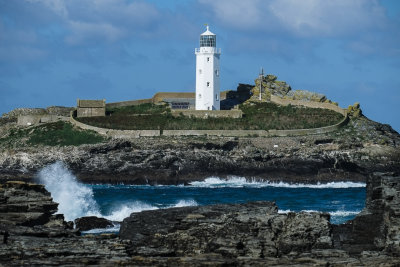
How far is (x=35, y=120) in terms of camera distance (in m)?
86.1

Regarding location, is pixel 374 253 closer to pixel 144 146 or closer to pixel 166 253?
pixel 166 253

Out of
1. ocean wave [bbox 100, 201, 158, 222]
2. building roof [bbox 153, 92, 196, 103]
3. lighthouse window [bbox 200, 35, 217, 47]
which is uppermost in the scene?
lighthouse window [bbox 200, 35, 217, 47]

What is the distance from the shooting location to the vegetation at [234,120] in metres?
78.1

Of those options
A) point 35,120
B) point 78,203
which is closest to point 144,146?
point 35,120

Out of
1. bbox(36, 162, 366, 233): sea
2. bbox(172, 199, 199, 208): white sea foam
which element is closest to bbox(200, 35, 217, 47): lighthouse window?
bbox(36, 162, 366, 233): sea

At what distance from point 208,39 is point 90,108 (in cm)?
1260

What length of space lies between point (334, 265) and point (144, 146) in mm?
58372

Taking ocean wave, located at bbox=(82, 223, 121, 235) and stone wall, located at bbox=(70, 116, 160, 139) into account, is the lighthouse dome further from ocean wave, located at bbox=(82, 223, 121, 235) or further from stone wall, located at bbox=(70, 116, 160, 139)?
ocean wave, located at bbox=(82, 223, 121, 235)

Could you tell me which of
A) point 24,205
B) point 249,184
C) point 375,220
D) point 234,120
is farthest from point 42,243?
point 234,120

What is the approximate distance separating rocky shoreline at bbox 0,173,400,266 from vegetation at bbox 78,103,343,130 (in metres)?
56.6

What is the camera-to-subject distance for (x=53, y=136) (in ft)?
260

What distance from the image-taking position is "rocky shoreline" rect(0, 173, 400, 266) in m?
14.9

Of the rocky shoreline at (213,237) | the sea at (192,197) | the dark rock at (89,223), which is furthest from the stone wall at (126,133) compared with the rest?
the rocky shoreline at (213,237)

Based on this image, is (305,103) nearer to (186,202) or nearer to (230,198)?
(230,198)
